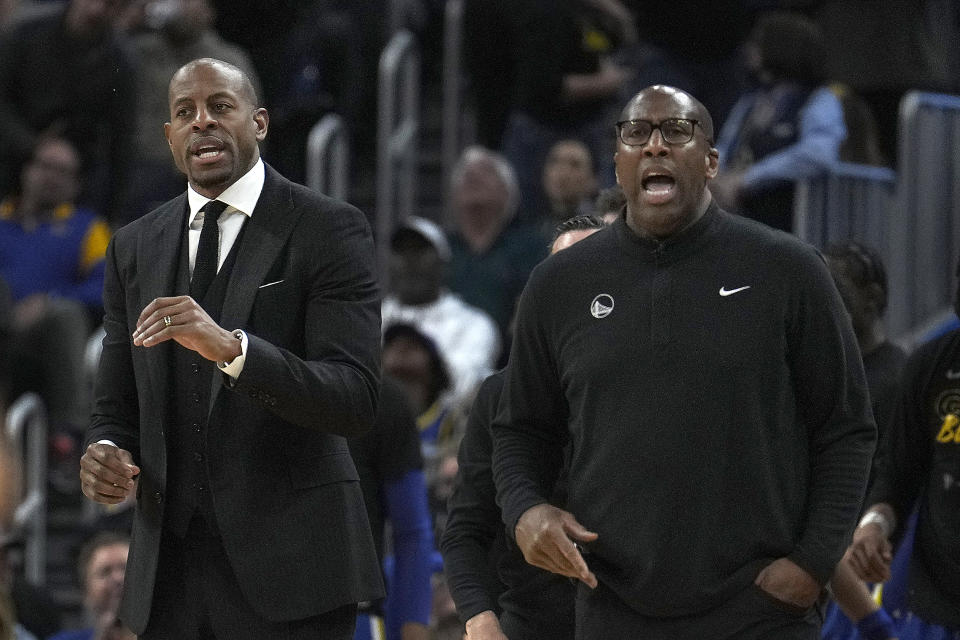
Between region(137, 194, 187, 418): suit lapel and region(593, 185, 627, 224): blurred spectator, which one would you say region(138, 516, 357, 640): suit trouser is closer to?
region(137, 194, 187, 418): suit lapel

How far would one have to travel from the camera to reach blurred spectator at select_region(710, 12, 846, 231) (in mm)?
8555

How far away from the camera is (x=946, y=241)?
9070 millimetres

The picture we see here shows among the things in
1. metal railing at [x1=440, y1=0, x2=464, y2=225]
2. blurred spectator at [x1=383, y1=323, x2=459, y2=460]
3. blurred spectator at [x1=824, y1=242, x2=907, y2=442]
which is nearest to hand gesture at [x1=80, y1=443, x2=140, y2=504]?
blurred spectator at [x1=824, y1=242, x2=907, y2=442]

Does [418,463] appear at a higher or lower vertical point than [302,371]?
lower

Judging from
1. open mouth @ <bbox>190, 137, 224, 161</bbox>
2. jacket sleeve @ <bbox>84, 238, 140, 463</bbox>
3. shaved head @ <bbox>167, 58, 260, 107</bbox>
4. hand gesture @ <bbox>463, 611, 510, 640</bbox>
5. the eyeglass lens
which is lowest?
hand gesture @ <bbox>463, 611, 510, 640</bbox>

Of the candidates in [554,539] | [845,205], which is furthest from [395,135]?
[554,539]

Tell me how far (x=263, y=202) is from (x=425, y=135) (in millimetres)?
7955

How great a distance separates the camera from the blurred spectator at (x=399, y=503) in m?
5.34

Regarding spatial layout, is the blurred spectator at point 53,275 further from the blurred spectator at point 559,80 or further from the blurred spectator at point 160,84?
the blurred spectator at point 559,80

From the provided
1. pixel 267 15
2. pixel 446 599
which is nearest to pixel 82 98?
pixel 267 15

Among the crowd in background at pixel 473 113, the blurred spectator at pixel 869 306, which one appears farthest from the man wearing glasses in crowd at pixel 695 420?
the crowd in background at pixel 473 113

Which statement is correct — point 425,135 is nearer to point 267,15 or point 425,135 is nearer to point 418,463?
point 267,15

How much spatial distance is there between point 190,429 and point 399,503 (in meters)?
1.64

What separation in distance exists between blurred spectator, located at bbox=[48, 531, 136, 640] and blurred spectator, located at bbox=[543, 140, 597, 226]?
324 centimetres
